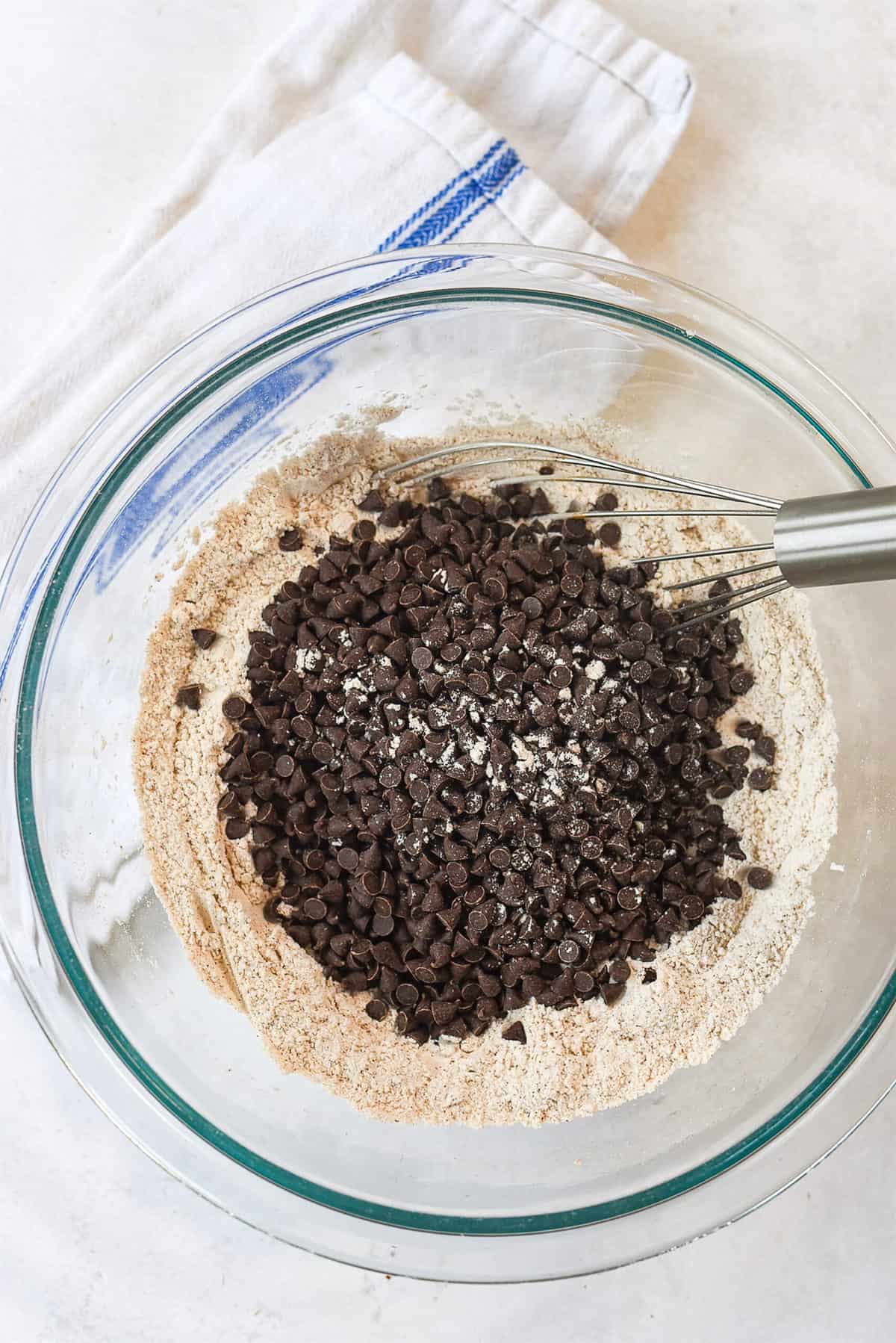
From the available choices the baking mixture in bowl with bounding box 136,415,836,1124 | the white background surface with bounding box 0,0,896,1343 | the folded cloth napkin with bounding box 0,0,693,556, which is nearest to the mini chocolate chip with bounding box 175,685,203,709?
the baking mixture in bowl with bounding box 136,415,836,1124

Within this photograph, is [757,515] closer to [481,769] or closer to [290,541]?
[481,769]

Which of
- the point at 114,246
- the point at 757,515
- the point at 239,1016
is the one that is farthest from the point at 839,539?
the point at 114,246

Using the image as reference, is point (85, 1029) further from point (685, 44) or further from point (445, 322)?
point (685, 44)

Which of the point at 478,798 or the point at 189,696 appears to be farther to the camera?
the point at 189,696

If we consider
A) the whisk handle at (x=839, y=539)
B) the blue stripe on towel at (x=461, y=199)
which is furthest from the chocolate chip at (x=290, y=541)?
the whisk handle at (x=839, y=539)

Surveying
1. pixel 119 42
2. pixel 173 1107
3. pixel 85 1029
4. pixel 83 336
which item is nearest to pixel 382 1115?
pixel 173 1107
